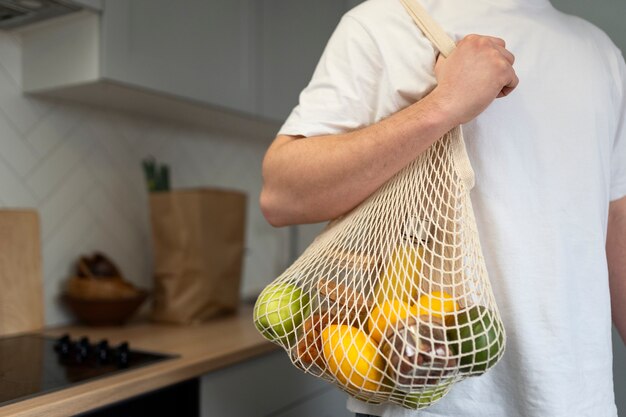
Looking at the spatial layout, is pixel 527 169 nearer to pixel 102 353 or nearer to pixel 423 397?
pixel 423 397

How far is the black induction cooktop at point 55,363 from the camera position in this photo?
911 mm

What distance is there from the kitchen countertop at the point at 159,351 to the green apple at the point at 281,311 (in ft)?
1.34

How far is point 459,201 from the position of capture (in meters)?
0.57

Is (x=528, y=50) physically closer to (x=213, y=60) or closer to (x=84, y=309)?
(x=213, y=60)

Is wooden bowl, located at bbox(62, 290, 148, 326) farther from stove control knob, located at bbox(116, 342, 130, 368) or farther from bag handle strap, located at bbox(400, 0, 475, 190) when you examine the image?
bag handle strap, located at bbox(400, 0, 475, 190)

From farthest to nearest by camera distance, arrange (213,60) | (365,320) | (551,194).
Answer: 1. (213,60)
2. (551,194)
3. (365,320)

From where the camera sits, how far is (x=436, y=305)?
52 centimetres

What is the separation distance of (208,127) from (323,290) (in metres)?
1.30

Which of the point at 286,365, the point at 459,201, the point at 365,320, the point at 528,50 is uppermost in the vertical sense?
the point at 528,50

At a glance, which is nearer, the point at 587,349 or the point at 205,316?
the point at 587,349

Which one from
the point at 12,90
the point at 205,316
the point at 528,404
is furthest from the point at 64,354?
the point at 528,404

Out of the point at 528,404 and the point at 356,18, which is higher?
the point at 356,18

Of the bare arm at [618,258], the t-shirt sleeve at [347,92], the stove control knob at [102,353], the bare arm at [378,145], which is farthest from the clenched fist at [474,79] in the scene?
the stove control knob at [102,353]

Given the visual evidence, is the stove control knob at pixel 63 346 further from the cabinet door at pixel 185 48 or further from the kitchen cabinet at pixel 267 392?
the cabinet door at pixel 185 48
